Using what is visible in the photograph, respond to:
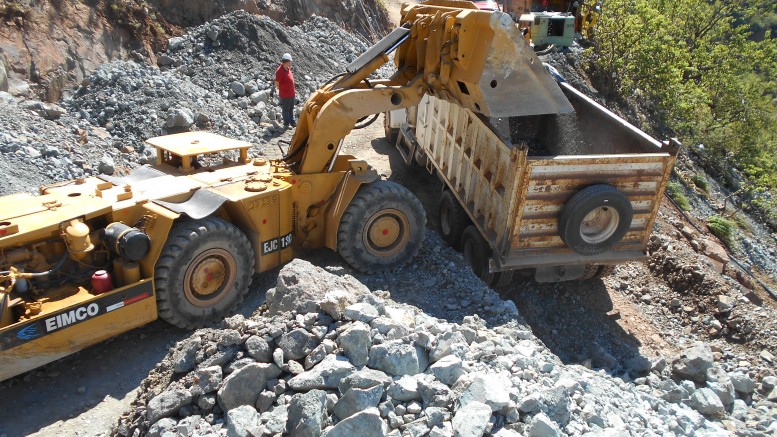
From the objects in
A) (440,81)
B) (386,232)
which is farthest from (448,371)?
(440,81)

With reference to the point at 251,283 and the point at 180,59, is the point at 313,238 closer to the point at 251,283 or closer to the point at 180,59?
the point at 251,283

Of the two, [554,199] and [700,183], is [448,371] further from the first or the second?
[700,183]

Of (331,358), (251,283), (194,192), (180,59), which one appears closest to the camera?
(331,358)

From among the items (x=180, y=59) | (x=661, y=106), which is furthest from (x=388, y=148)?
(x=661, y=106)

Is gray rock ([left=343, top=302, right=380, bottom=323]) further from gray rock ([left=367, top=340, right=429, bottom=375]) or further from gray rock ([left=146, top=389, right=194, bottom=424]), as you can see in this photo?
gray rock ([left=146, top=389, right=194, bottom=424])

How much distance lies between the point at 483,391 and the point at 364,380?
79cm

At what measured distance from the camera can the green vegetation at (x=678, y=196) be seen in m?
12.4

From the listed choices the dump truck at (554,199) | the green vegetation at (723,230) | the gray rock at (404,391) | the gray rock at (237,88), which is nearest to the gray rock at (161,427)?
the gray rock at (404,391)

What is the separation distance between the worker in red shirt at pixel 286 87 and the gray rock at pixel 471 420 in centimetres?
886

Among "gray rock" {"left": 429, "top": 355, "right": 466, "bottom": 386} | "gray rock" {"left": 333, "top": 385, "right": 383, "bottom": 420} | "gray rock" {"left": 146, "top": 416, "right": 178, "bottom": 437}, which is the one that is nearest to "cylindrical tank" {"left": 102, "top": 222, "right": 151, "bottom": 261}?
"gray rock" {"left": 146, "top": 416, "right": 178, "bottom": 437}

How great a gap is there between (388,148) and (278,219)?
231 inches

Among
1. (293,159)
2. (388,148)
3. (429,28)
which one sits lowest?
(388,148)

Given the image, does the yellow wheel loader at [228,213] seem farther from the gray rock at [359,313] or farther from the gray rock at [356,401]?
the gray rock at [356,401]

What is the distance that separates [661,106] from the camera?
1582 centimetres
